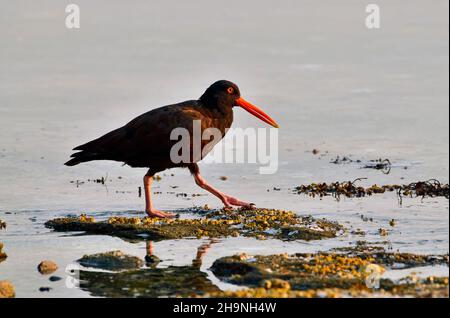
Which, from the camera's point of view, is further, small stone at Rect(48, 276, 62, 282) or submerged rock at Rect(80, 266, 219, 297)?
small stone at Rect(48, 276, 62, 282)

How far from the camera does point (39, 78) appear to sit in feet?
61.4

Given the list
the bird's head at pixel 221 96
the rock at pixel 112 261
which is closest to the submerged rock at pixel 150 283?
the rock at pixel 112 261

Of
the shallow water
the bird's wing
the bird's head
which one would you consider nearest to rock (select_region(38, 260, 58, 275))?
the shallow water

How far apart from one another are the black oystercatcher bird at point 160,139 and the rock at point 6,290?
3.26m

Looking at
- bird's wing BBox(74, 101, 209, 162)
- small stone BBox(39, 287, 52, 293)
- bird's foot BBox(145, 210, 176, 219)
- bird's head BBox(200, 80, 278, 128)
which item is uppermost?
bird's head BBox(200, 80, 278, 128)

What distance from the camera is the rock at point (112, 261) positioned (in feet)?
27.4

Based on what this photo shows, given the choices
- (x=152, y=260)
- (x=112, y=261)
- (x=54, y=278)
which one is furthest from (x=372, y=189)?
(x=54, y=278)

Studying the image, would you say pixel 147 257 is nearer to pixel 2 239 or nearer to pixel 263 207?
pixel 2 239

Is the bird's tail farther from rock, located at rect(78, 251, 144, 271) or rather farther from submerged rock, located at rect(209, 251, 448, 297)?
submerged rock, located at rect(209, 251, 448, 297)

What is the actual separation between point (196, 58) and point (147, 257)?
10.2 meters

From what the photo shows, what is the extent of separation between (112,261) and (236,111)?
323 inches

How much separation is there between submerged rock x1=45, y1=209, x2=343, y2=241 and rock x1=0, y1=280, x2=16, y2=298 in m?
2.29

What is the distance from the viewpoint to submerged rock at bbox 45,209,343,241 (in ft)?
31.6

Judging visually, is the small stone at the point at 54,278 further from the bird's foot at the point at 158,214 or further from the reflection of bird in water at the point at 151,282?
the bird's foot at the point at 158,214
